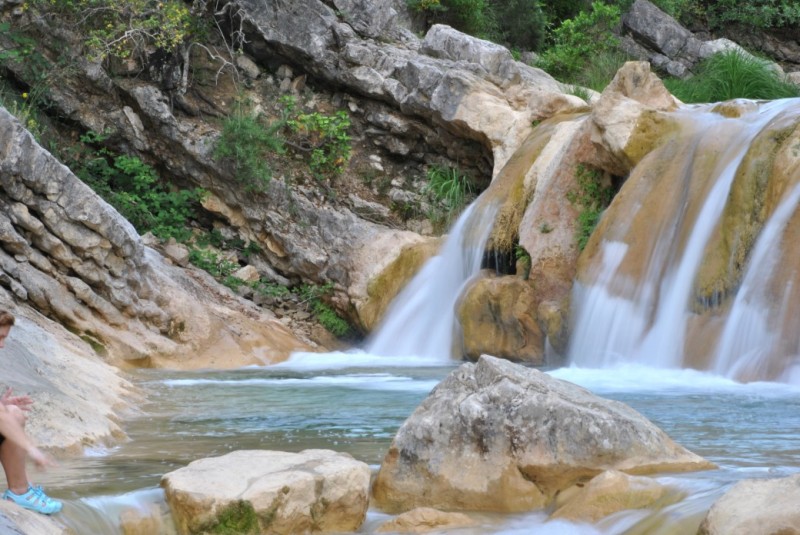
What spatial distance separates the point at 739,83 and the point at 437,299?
6615mm

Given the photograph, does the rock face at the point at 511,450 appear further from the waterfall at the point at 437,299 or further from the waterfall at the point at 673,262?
the waterfall at the point at 437,299

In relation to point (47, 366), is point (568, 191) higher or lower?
higher

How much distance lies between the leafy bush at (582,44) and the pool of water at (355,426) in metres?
8.90

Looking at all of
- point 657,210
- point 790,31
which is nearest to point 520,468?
point 657,210

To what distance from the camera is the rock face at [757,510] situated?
3.28 m

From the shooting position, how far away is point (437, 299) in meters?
11.7

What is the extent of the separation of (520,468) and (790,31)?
69.5ft

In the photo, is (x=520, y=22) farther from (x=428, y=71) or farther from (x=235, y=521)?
(x=235, y=521)

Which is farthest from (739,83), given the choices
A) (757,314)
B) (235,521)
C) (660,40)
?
(235,521)

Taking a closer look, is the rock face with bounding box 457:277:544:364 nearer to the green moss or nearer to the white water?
the white water

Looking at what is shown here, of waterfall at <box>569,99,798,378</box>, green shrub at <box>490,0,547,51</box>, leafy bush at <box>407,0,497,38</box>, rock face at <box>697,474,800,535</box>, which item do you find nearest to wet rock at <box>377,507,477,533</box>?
rock face at <box>697,474,800,535</box>

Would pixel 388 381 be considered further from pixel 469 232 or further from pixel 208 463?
pixel 208 463

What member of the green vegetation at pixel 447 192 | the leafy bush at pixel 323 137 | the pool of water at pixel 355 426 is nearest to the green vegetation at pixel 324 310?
the leafy bush at pixel 323 137

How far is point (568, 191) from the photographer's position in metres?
11.0
